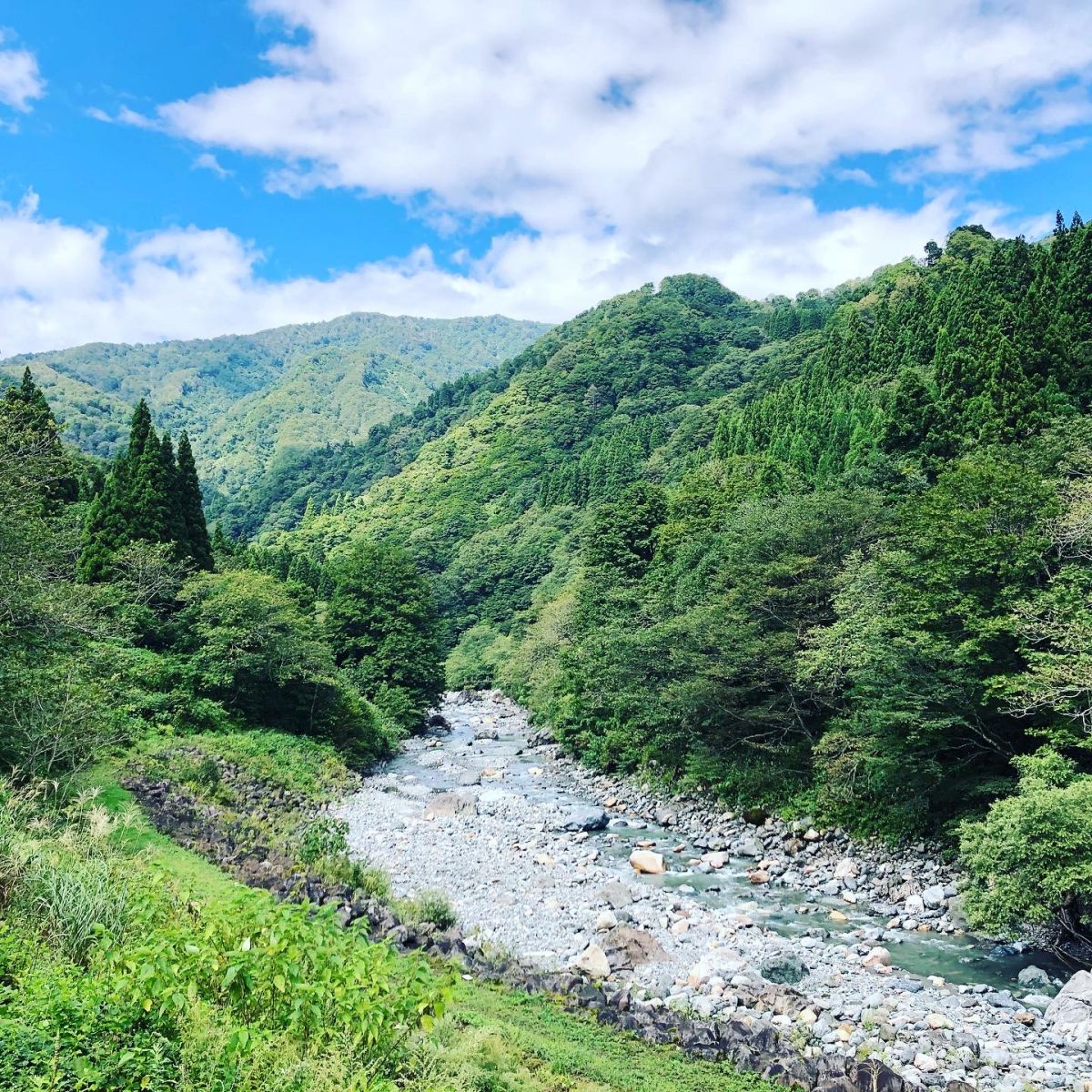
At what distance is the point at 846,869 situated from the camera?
21281 mm

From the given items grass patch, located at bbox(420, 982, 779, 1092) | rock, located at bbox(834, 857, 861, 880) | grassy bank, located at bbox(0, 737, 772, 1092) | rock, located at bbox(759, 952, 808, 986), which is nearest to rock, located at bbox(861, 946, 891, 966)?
rock, located at bbox(759, 952, 808, 986)

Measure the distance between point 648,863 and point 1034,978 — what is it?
1066cm

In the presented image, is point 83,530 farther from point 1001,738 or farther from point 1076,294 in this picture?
point 1076,294

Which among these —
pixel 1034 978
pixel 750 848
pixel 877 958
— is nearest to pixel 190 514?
pixel 750 848

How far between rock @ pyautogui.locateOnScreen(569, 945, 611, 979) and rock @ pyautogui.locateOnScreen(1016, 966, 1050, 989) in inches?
317

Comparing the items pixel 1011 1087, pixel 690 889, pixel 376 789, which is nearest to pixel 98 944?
pixel 1011 1087

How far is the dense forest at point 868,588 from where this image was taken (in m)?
19.8

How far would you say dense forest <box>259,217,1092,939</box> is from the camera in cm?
1977

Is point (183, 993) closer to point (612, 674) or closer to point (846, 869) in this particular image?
point (846, 869)

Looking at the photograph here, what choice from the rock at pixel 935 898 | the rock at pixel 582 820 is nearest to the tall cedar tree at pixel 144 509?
the rock at pixel 582 820

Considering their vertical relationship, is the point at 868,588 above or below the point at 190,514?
below

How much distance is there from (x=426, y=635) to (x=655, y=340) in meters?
107

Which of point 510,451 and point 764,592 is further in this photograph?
point 510,451

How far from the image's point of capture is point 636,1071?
10.6 m
